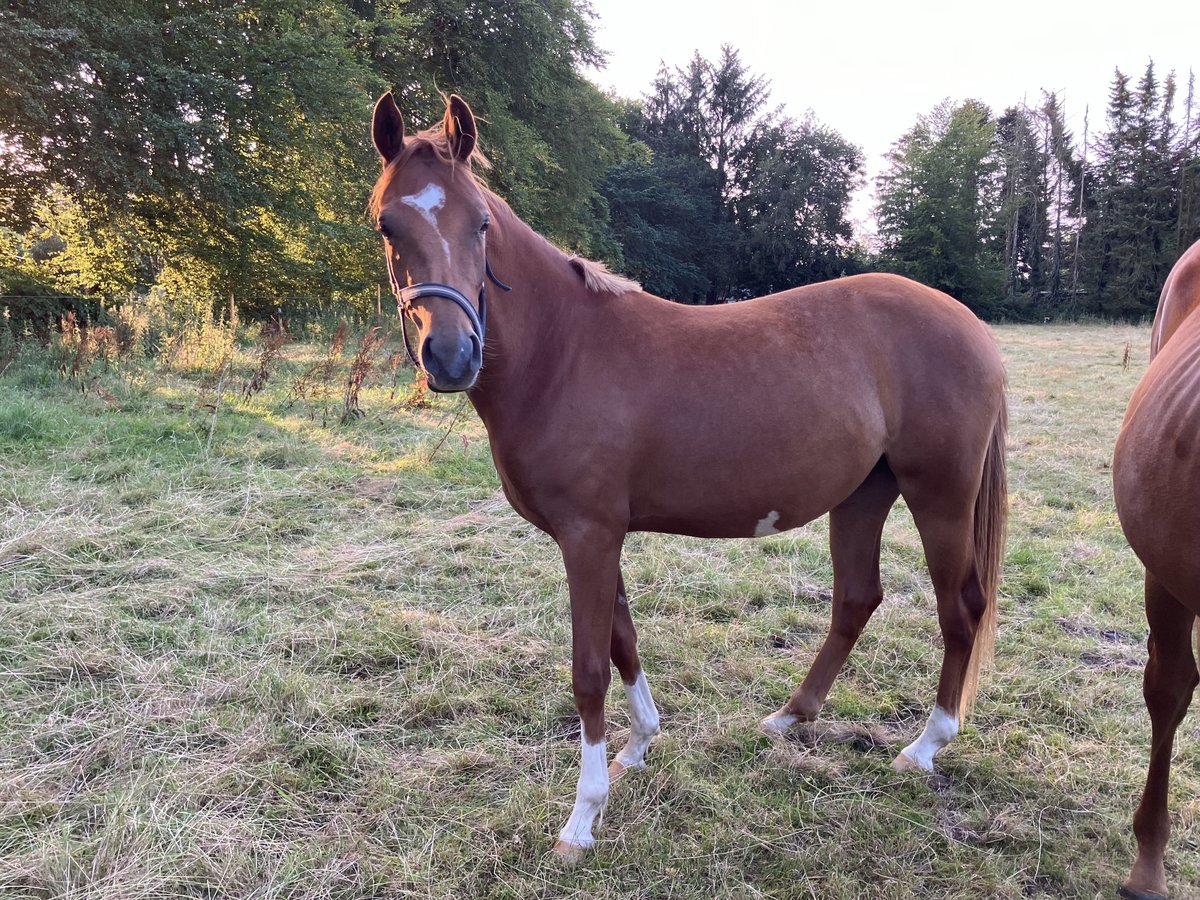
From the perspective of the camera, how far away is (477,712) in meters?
2.53

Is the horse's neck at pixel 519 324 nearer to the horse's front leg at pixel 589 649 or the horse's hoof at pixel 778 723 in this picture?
the horse's front leg at pixel 589 649

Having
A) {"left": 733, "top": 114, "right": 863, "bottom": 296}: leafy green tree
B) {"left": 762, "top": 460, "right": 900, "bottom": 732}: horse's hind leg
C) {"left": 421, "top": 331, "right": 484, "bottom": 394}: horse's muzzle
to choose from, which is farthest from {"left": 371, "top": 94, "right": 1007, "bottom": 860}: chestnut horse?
{"left": 733, "top": 114, "right": 863, "bottom": 296}: leafy green tree

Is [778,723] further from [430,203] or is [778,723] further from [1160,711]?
[430,203]

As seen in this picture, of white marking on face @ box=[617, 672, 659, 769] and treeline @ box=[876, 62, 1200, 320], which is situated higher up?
treeline @ box=[876, 62, 1200, 320]

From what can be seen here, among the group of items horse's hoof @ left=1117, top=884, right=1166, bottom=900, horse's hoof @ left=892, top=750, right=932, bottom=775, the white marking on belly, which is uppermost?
the white marking on belly

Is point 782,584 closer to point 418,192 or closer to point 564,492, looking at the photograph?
point 564,492

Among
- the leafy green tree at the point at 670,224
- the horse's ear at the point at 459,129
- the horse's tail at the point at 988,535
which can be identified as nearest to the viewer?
the horse's ear at the point at 459,129

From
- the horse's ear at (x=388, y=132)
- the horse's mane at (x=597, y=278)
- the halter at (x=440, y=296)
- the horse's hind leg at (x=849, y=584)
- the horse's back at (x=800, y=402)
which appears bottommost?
the horse's hind leg at (x=849, y=584)

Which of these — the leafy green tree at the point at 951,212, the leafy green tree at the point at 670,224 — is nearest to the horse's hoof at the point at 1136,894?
the leafy green tree at the point at 670,224

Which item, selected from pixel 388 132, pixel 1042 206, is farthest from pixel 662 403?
pixel 1042 206

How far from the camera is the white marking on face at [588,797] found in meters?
1.95

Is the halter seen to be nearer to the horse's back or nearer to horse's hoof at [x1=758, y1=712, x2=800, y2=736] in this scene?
the horse's back

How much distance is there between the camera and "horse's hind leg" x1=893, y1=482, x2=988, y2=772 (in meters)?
2.30

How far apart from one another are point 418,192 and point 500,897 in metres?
1.96
